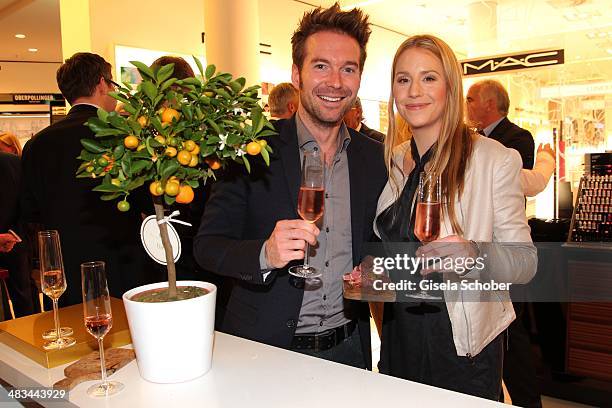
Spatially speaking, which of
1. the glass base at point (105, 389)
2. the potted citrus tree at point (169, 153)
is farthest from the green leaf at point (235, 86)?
the glass base at point (105, 389)

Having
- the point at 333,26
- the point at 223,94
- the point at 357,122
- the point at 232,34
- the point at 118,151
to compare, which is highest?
the point at 232,34

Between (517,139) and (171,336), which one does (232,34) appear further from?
(171,336)

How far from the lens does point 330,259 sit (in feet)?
6.36

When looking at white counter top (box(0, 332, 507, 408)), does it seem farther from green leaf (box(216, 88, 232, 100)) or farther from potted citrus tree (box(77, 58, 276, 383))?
green leaf (box(216, 88, 232, 100))

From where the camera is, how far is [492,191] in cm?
180

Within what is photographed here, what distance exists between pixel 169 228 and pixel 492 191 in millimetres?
1063

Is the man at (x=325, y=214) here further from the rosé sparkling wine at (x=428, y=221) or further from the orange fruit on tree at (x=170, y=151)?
the orange fruit on tree at (x=170, y=151)

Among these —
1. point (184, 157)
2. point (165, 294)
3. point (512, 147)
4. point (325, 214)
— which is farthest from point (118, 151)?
point (512, 147)

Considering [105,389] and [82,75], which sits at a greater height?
[82,75]

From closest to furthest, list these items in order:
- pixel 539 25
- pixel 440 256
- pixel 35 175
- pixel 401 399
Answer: pixel 401 399
pixel 440 256
pixel 35 175
pixel 539 25

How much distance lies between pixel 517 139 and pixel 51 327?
12.5 feet

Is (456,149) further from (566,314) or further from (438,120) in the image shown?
(566,314)

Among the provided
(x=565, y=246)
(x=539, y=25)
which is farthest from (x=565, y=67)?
(x=565, y=246)

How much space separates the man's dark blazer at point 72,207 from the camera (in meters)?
2.93
